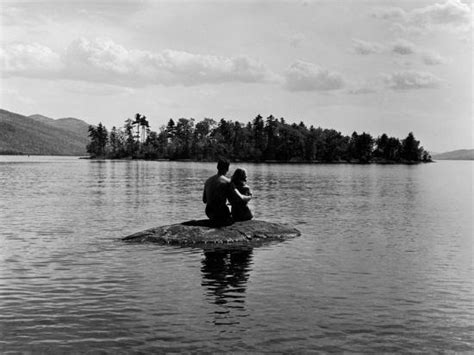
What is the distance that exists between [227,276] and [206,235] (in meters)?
6.01

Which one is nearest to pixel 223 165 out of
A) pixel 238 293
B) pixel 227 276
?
pixel 227 276

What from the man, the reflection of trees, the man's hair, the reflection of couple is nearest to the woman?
the reflection of couple

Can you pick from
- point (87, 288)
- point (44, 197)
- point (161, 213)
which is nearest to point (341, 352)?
point (87, 288)

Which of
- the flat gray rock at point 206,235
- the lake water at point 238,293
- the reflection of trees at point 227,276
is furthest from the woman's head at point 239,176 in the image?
the reflection of trees at point 227,276

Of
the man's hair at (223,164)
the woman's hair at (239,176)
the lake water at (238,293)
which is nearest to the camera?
the lake water at (238,293)

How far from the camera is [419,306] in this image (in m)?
14.7

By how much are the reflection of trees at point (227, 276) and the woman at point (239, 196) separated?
3.20 m

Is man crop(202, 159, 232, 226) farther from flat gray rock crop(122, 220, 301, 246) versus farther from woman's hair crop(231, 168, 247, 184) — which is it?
woman's hair crop(231, 168, 247, 184)

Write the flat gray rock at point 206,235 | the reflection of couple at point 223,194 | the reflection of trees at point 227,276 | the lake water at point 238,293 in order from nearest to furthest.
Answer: the lake water at point 238,293 < the reflection of trees at point 227,276 < the flat gray rock at point 206,235 < the reflection of couple at point 223,194

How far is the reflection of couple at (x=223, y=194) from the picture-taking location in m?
24.4

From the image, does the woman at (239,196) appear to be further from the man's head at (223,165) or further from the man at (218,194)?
the man's head at (223,165)

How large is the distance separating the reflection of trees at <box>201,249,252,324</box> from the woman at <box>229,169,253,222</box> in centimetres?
320

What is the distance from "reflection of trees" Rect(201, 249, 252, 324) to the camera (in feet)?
48.9

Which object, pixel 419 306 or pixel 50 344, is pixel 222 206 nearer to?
pixel 419 306
